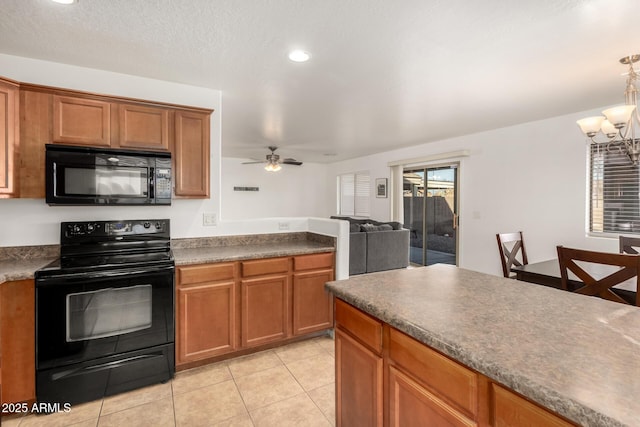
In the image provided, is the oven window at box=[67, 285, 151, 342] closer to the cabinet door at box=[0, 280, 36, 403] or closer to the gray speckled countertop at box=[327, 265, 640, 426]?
the cabinet door at box=[0, 280, 36, 403]

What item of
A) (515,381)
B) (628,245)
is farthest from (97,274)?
(628,245)

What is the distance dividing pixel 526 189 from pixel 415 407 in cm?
408

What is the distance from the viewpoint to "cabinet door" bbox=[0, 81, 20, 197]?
206cm

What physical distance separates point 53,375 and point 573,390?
8.66 ft

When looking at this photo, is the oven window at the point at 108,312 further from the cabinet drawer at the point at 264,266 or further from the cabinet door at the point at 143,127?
the cabinet door at the point at 143,127

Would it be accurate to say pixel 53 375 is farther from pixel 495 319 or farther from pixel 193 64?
pixel 495 319

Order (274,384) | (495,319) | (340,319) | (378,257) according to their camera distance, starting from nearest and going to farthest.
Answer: (495,319)
(340,319)
(274,384)
(378,257)

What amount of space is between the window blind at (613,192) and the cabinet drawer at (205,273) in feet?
13.4

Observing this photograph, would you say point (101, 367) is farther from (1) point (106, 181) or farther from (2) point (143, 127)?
(2) point (143, 127)

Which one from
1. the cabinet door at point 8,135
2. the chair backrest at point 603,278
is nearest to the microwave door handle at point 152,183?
the cabinet door at point 8,135

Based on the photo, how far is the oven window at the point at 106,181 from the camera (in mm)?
2238

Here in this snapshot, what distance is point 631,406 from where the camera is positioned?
0.66m

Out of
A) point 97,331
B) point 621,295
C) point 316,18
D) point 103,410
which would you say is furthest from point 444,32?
point 103,410

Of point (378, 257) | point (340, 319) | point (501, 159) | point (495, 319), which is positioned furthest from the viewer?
point (378, 257)
